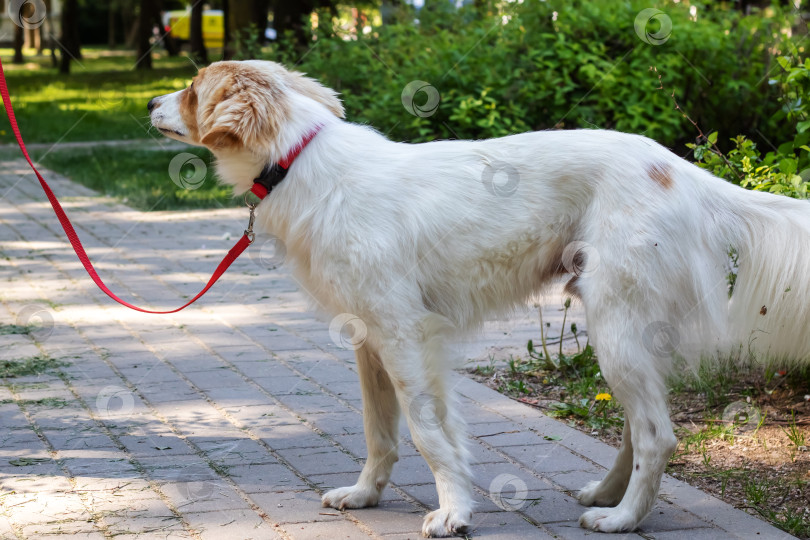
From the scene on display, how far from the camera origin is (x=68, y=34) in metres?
36.6

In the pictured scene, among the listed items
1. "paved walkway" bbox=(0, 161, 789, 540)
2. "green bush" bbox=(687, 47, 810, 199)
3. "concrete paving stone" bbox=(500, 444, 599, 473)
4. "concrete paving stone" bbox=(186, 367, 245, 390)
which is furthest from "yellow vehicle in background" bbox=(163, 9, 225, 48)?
"concrete paving stone" bbox=(500, 444, 599, 473)

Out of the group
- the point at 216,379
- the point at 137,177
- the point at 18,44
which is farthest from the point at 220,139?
the point at 18,44

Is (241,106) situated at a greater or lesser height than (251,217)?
greater

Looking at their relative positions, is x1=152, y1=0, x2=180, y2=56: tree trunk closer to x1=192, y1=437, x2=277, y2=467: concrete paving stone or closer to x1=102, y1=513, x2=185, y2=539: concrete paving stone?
x1=192, y1=437, x2=277, y2=467: concrete paving stone

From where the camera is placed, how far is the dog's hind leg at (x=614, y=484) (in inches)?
147

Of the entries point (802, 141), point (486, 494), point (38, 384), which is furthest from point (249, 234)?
point (802, 141)

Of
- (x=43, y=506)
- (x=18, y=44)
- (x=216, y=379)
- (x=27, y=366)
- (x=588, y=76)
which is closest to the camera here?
(x=43, y=506)

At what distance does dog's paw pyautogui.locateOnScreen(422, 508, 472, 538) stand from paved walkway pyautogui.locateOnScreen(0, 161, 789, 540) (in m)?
0.09

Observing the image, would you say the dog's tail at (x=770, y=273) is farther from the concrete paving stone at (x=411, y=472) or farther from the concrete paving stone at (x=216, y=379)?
the concrete paving stone at (x=216, y=379)

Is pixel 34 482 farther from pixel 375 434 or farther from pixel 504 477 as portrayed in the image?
pixel 504 477

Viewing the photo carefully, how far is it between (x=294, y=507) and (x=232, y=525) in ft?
0.97

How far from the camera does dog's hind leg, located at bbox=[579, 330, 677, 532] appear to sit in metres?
3.37

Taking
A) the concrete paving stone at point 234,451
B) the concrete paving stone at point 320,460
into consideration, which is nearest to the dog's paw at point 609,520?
the concrete paving stone at point 320,460

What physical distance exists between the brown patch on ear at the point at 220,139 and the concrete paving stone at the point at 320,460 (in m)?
1.53
